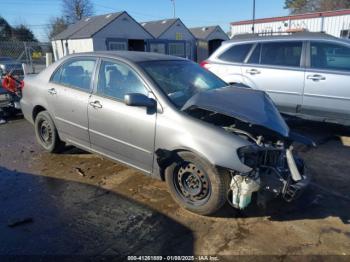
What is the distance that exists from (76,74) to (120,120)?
1308mm

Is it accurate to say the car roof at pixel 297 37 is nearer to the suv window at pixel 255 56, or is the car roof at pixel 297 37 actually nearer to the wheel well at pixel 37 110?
the suv window at pixel 255 56

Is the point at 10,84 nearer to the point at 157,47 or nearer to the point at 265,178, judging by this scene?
the point at 265,178

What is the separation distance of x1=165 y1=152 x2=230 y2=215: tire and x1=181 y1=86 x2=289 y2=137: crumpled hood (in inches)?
21.7

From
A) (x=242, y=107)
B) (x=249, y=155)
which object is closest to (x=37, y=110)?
(x=242, y=107)

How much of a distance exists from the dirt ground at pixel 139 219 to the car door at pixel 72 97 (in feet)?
1.89

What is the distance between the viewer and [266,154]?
3064mm

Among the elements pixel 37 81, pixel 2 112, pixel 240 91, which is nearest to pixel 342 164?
pixel 240 91

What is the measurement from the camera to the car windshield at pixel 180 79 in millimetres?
3697

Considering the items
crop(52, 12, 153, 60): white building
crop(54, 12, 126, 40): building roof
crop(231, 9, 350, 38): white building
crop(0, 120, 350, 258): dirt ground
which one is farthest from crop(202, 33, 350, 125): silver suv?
crop(54, 12, 126, 40): building roof

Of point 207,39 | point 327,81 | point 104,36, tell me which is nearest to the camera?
point 327,81

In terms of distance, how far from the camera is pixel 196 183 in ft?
11.0

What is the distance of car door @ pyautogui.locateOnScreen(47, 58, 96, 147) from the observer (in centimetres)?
430

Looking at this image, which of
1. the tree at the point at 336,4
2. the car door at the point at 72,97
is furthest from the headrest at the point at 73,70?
the tree at the point at 336,4

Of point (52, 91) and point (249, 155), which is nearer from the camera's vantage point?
point (249, 155)
